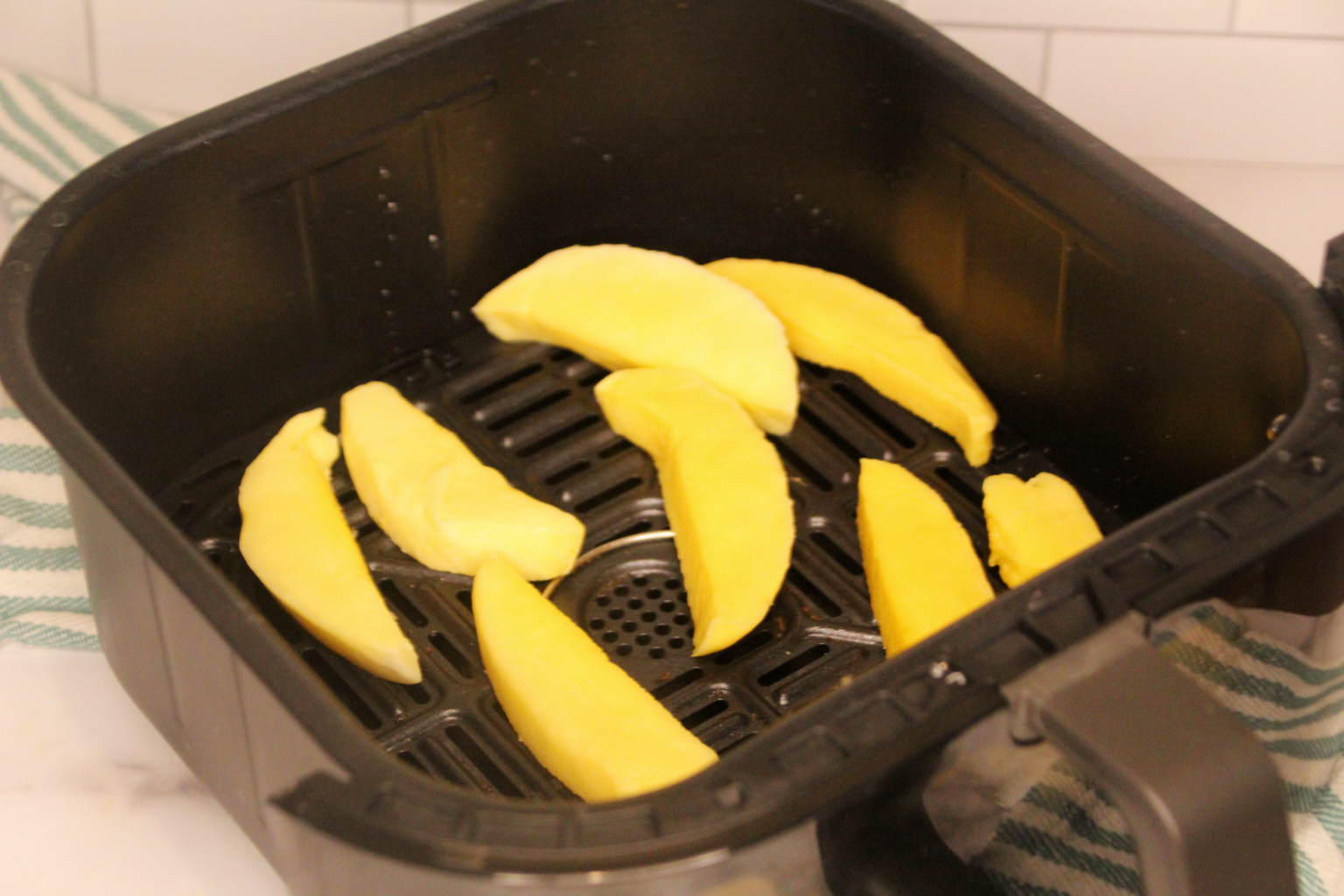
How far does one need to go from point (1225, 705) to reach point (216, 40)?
2.88 ft

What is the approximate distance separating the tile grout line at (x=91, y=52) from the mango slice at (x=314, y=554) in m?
0.44

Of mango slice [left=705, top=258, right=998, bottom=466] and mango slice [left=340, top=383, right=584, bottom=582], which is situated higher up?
mango slice [left=705, top=258, right=998, bottom=466]

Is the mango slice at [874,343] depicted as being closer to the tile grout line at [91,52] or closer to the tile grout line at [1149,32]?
the tile grout line at [1149,32]

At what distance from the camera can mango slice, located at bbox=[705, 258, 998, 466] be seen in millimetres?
967

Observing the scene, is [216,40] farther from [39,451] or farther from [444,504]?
[444,504]

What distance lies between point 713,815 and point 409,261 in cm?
52

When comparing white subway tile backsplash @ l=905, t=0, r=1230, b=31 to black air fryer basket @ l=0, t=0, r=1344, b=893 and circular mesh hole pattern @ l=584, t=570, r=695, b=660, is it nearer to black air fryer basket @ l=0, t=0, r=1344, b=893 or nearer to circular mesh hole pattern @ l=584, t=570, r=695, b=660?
black air fryer basket @ l=0, t=0, r=1344, b=893

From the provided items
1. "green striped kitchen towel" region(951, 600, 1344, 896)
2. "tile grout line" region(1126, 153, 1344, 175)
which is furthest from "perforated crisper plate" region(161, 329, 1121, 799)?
"tile grout line" region(1126, 153, 1344, 175)

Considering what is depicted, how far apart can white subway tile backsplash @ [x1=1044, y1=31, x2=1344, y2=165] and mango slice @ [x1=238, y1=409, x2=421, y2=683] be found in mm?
601

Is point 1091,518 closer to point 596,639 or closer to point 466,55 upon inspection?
point 596,639

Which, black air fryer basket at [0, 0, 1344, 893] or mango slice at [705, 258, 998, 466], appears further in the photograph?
mango slice at [705, 258, 998, 466]

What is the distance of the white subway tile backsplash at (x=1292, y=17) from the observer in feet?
3.84

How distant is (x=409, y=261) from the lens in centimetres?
101

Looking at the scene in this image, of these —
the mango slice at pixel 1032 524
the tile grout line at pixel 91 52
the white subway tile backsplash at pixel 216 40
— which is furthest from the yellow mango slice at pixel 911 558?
the tile grout line at pixel 91 52
